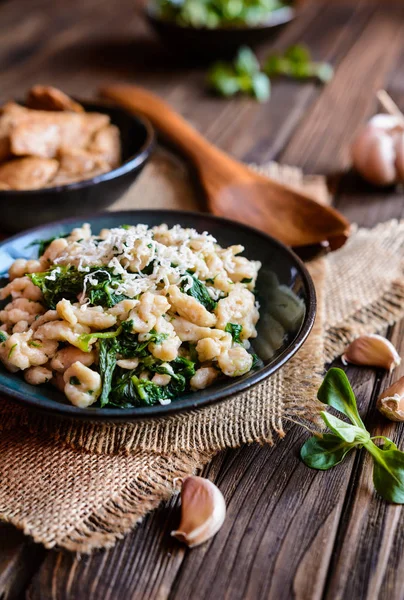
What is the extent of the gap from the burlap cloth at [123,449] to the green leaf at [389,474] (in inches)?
8.4

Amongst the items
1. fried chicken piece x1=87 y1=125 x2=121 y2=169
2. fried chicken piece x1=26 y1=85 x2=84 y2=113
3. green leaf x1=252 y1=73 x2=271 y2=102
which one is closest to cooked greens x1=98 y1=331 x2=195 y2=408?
fried chicken piece x1=87 y1=125 x2=121 y2=169

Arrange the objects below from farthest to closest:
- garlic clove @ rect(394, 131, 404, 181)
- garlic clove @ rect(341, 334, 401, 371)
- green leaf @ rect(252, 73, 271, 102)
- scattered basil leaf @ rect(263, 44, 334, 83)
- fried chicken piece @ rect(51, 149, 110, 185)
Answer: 1. scattered basil leaf @ rect(263, 44, 334, 83)
2. green leaf @ rect(252, 73, 271, 102)
3. garlic clove @ rect(394, 131, 404, 181)
4. fried chicken piece @ rect(51, 149, 110, 185)
5. garlic clove @ rect(341, 334, 401, 371)

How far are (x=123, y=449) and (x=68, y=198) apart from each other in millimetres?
981

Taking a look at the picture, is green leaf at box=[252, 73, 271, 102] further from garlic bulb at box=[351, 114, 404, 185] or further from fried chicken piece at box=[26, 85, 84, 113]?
fried chicken piece at box=[26, 85, 84, 113]

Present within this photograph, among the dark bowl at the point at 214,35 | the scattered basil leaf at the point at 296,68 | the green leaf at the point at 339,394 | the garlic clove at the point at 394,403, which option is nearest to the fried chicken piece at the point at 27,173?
the green leaf at the point at 339,394

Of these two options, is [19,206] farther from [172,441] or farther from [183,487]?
[183,487]

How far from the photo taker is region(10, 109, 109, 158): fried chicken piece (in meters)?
2.34

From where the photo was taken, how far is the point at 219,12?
362 centimetres

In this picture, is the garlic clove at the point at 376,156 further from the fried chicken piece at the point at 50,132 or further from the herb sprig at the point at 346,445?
the herb sprig at the point at 346,445

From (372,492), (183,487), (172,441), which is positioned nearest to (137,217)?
(172,441)

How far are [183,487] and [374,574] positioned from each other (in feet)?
1.39

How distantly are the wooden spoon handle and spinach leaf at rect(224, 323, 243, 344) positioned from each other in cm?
115

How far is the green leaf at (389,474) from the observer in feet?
4.64

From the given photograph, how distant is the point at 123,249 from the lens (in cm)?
168
